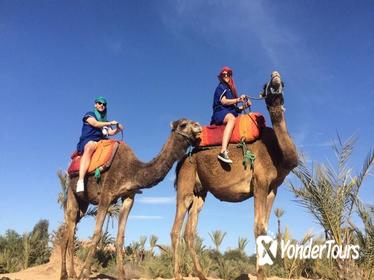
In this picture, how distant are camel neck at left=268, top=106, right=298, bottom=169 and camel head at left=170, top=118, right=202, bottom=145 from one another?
171 cm

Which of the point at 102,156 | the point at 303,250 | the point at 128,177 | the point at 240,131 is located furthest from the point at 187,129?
the point at 303,250

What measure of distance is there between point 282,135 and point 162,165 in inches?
98.5

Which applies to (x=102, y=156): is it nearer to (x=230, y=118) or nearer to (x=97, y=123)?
(x=97, y=123)

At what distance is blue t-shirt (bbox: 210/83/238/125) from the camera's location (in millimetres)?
9141

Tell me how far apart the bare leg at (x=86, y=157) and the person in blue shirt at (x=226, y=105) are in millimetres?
2624

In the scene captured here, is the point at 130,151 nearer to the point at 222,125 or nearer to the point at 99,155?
the point at 99,155

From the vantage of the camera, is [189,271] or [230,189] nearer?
[230,189]

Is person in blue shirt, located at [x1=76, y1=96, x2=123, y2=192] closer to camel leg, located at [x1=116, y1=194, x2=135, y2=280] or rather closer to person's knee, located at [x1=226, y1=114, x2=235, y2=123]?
camel leg, located at [x1=116, y1=194, x2=135, y2=280]

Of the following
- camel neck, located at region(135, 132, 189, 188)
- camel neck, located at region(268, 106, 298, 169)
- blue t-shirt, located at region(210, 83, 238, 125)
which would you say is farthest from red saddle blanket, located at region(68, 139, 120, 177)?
camel neck, located at region(268, 106, 298, 169)

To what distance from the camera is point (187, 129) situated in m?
8.91

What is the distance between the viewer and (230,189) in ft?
28.2

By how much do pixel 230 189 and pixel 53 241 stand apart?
9937mm

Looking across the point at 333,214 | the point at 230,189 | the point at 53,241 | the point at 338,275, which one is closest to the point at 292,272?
the point at 338,275

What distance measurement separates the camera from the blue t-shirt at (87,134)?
9828 mm
